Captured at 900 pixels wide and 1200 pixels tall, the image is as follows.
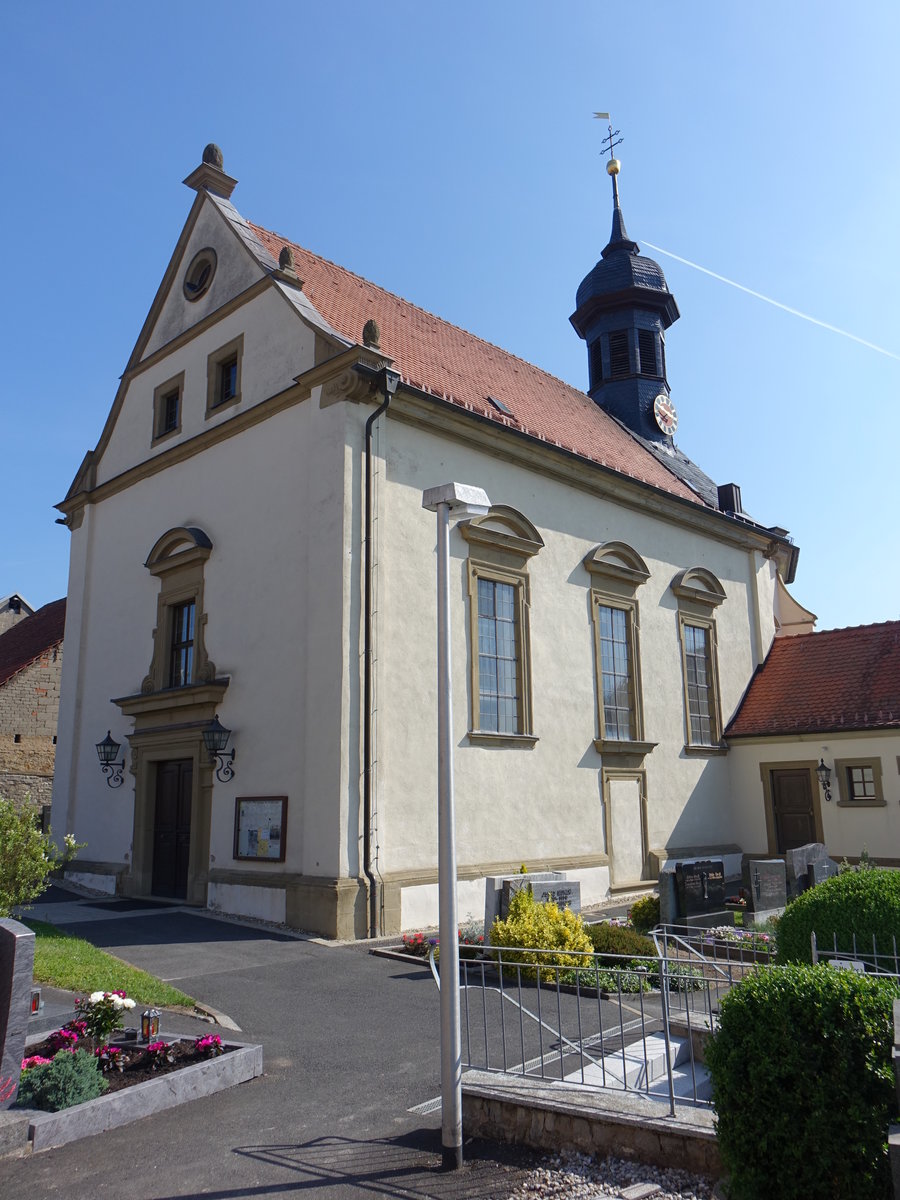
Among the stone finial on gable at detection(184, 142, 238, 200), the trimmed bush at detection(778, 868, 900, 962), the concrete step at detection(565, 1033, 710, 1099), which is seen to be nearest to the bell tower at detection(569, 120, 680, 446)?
the stone finial on gable at detection(184, 142, 238, 200)

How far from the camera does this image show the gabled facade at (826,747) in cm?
2023

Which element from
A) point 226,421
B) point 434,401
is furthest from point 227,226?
point 434,401

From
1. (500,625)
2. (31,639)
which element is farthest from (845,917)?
(31,639)

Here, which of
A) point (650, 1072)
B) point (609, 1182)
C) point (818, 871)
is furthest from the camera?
point (818, 871)

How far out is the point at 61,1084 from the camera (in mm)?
6219

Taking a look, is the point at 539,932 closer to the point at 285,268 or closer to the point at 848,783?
the point at 285,268

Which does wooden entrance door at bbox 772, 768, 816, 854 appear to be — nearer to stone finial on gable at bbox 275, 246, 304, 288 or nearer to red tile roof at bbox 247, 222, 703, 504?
red tile roof at bbox 247, 222, 703, 504

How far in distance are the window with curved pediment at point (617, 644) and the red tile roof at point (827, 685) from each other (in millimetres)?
4440

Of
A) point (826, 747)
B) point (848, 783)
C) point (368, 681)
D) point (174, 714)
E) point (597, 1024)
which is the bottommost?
point (597, 1024)

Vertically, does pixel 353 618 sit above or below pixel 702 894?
above

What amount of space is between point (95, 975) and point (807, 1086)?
7.68 metres

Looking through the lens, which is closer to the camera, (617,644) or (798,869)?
(798,869)

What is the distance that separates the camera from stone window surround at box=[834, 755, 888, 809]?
20.2 meters

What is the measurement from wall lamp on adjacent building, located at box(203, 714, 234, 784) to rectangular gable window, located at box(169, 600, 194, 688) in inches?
82.3
